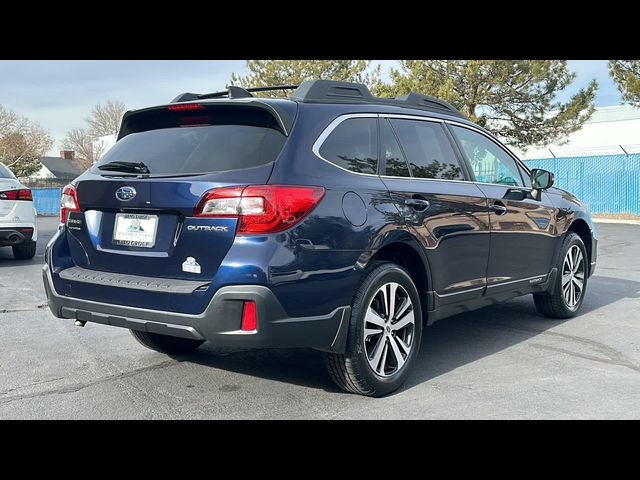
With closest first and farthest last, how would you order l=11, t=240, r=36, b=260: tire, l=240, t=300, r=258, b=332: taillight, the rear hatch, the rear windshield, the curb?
l=240, t=300, r=258, b=332: taillight
the rear hatch
the rear windshield
l=11, t=240, r=36, b=260: tire
the curb

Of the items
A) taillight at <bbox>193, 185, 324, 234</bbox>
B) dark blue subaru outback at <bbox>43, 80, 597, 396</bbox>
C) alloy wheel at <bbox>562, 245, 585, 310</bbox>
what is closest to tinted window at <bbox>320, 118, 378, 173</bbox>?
dark blue subaru outback at <bbox>43, 80, 597, 396</bbox>

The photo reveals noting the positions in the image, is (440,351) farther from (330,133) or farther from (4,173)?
(4,173)

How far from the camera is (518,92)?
26109 millimetres

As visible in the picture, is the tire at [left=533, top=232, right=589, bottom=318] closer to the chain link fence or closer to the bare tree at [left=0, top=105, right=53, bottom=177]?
the chain link fence

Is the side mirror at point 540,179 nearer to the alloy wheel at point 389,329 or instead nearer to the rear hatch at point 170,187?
the alloy wheel at point 389,329

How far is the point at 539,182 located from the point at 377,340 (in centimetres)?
266

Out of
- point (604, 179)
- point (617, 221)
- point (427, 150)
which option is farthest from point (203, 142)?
point (604, 179)

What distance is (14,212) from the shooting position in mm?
10312

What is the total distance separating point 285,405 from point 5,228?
7968mm

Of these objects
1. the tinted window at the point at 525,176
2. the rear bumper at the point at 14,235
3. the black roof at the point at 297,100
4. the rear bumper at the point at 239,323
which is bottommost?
the rear bumper at the point at 14,235

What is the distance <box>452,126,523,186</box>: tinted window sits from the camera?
522 centimetres

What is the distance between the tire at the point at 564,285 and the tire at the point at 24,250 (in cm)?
848

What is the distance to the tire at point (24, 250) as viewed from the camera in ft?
36.4

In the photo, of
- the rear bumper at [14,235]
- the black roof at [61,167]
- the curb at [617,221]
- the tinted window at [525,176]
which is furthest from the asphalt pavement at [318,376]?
the black roof at [61,167]
